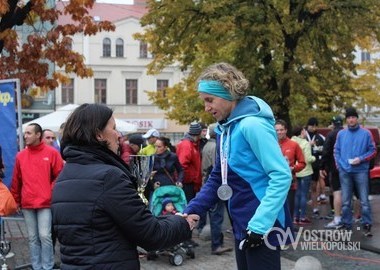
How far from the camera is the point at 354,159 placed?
377 inches

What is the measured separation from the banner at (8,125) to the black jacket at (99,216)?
5318 mm

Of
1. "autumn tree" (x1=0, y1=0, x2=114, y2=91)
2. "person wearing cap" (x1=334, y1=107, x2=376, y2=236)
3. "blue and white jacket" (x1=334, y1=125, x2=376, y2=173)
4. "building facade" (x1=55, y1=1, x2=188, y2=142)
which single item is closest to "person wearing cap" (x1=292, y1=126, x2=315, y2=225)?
"person wearing cap" (x1=334, y1=107, x2=376, y2=236)

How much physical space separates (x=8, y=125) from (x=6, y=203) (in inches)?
57.8

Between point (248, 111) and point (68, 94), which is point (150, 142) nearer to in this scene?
point (248, 111)

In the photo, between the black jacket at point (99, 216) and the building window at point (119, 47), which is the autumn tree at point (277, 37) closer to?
the black jacket at point (99, 216)

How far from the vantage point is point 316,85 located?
20.2 m

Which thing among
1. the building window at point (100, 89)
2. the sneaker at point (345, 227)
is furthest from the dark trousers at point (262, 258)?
the building window at point (100, 89)

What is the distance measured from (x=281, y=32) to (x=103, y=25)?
7.51m

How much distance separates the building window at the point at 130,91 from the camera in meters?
56.5

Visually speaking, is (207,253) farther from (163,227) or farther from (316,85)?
(316,85)

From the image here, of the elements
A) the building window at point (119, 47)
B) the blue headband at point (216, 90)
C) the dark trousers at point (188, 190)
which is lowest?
the dark trousers at point (188, 190)

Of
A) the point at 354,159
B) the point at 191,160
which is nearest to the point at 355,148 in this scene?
the point at 354,159

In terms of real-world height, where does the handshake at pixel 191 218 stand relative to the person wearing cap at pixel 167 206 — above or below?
above

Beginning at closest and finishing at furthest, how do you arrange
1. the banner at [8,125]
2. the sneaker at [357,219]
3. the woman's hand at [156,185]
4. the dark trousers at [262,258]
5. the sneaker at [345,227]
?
the dark trousers at [262,258], the banner at [8,125], the woman's hand at [156,185], the sneaker at [345,227], the sneaker at [357,219]
